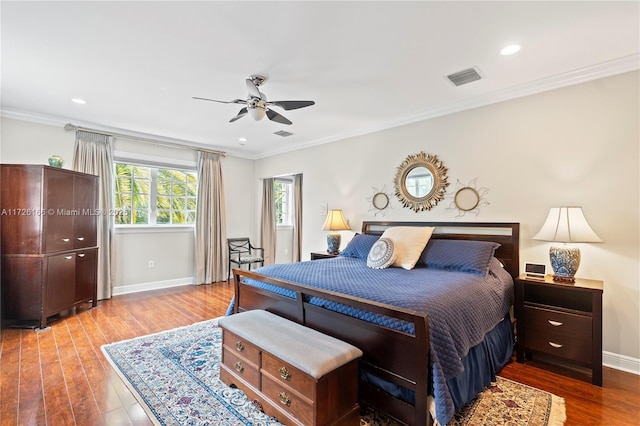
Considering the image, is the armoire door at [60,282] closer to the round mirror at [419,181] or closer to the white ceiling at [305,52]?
the white ceiling at [305,52]

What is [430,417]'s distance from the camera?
1.61 m

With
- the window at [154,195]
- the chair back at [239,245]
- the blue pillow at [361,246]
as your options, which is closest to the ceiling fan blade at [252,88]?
the blue pillow at [361,246]

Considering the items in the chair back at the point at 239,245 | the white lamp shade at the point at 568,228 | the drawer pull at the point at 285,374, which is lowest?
the drawer pull at the point at 285,374

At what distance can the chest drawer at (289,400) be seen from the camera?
1590 mm

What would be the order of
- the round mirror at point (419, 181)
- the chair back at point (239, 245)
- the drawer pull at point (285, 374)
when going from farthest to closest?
1. the chair back at point (239, 245)
2. the round mirror at point (419, 181)
3. the drawer pull at point (285, 374)

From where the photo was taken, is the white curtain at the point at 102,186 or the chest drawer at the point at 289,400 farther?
the white curtain at the point at 102,186

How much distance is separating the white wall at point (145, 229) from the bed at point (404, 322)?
115 inches

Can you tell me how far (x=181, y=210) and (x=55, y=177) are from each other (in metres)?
2.07

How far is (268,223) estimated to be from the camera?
264 inches

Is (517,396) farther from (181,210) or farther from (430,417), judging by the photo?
(181,210)

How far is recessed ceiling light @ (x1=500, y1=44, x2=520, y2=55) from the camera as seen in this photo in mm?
2318

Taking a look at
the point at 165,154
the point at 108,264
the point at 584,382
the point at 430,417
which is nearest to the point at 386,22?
the point at 430,417

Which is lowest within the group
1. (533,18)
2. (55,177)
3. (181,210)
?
(181,210)

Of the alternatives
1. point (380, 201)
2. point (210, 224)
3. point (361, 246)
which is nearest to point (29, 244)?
point (210, 224)
